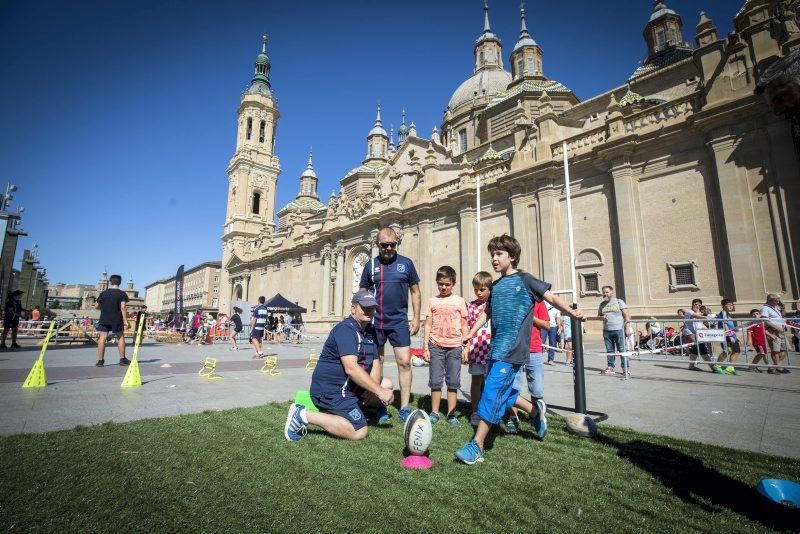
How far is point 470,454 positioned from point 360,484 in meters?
0.92

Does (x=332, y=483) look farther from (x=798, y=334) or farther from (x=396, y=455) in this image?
(x=798, y=334)

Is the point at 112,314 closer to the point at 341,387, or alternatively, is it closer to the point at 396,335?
the point at 396,335

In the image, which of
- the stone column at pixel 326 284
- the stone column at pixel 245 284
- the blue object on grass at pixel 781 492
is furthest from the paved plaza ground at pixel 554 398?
the stone column at pixel 245 284

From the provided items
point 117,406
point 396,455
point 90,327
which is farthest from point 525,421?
point 90,327

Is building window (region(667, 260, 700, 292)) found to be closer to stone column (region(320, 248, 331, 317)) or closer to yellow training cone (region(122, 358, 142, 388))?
yellow training cone (region(122, 358, 142, 388))

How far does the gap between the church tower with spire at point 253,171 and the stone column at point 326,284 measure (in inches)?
869

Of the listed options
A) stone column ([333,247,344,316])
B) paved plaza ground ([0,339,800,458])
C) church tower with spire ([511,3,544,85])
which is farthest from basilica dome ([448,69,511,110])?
paved plaza ground ([0,339,800,458])

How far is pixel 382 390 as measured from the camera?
10.4ft

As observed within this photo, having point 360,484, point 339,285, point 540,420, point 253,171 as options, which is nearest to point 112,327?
point 360,484

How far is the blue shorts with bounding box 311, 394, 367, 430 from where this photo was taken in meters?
3.39

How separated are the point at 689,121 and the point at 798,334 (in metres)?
8.38

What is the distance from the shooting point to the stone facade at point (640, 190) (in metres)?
12.4

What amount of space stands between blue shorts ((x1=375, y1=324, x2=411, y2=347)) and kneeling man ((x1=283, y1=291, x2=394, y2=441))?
0.85 metres

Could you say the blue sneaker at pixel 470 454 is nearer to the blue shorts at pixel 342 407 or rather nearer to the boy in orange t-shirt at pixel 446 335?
the blue shorts at pixel 342 407
